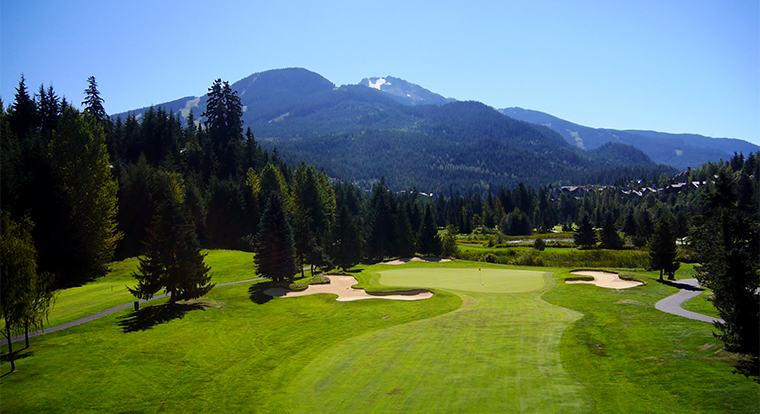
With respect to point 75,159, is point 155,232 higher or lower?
lower

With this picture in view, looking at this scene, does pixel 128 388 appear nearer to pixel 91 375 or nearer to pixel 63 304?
pixel 91 375

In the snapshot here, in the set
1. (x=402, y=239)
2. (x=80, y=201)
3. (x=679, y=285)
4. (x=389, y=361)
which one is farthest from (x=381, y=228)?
(x=389, y=361)

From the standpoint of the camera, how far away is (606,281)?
137 feet

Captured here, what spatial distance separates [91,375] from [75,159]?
38.7m

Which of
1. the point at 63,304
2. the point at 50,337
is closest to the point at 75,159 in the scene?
the point at 63,304

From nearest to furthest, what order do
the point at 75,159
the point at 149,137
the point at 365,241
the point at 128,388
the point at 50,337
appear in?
→ the point at 128,388
the point at 50,337
the point at 75,159
the point at 365,241
the point at 149,137

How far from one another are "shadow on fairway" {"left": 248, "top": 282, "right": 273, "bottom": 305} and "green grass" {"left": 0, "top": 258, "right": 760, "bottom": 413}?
3.41 m

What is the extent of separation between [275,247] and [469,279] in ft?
69.1

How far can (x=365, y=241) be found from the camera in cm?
7200

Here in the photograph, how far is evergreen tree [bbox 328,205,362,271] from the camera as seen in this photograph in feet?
199

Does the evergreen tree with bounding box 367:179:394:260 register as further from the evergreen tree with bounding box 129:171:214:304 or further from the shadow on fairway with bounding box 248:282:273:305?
the evergreen tree with bounding box 129:171:214:304

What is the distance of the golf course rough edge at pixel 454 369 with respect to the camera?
51.5 feet

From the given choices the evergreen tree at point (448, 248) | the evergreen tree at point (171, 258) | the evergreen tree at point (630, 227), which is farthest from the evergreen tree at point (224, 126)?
the evergreen tree at point (630, 227)

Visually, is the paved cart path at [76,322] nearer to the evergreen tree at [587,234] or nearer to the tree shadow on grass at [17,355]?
the tree shadow on grass at [17,355]
